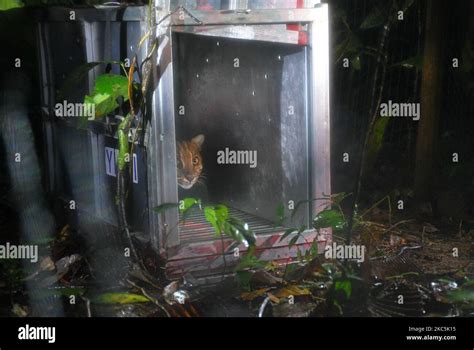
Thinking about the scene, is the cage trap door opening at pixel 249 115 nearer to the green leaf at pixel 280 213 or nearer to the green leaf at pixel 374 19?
the green leaf at pixel 280 213

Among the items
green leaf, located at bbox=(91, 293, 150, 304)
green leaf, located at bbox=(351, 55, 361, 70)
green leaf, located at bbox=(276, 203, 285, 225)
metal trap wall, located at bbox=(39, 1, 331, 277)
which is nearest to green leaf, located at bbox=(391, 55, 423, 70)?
green leaf, located at bbox=(351, 55, 361, 70)

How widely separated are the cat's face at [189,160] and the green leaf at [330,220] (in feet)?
2.03

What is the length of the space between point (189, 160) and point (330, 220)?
67 cm

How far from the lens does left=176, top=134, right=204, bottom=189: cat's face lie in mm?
3332

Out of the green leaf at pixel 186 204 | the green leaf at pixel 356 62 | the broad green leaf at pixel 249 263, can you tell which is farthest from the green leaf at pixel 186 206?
the green leaf at pixel 356 62

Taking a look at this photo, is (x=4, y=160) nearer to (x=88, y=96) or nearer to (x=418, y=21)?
(x=88, y=96)

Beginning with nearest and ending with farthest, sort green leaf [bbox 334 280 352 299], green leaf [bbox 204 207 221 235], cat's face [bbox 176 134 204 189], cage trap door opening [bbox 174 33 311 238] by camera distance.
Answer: green leaf [bbox 334 280 352 299]
green leaf [bbox 204 207 221 235]
cage trap door opening [bbox 174 33 311 238]
cat's face [bbox 176 134 204 189]

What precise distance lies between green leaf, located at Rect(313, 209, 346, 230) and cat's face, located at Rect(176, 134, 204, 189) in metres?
0.62

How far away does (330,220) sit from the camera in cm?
297

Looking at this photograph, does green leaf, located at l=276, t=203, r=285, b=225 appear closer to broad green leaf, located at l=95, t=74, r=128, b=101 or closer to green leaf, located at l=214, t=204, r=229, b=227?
green leaf, located at l=214, t=204, r=229, b=227

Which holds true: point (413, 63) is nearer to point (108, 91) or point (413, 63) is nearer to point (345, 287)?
point (345, 287)

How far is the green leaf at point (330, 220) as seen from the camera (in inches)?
117

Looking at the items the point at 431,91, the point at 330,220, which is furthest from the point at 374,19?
the point at 330,220

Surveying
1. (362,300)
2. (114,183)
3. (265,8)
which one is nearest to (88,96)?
(114,183)
